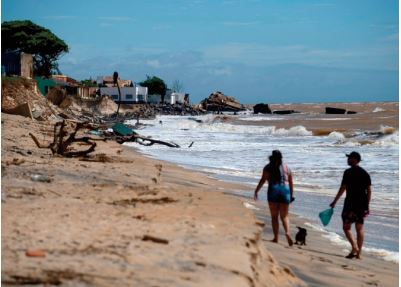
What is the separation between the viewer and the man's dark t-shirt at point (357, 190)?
8.62 metres

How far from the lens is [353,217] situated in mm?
8633

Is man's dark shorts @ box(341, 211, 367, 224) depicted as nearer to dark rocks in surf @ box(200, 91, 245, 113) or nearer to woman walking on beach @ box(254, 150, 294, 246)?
woman walking on beach @ box(254, 150, 294, 246)

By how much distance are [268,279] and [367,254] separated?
3.48 metres

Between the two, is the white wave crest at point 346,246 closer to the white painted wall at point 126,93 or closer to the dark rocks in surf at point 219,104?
the white painted wall at point 126,93

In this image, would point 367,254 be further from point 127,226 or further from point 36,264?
point 36,264

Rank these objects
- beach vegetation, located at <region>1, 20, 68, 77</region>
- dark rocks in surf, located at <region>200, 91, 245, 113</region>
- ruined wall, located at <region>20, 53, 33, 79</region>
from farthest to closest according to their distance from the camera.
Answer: dark rocks in surf, located at <region>200, 91, 245, 113</region> → beach vegetation, located at <region>1, 20, 68, 77</region> → ruined wall, located at <region>20, 53, 33, 79</region>

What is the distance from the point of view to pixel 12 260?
454 cm

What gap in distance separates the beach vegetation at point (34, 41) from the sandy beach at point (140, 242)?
6198 cm

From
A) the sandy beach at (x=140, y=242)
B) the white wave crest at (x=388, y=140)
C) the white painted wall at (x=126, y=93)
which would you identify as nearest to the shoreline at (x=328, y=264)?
the sandy beach at (x=140, y=242)

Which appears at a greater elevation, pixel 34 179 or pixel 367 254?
pixel 34 179

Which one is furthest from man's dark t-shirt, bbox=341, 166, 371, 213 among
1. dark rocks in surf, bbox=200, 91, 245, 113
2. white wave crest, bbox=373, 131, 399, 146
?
dark rocks in surf, bbox=200, 91, 245, 113

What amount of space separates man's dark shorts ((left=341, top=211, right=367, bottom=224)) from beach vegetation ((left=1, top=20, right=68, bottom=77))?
63.8m

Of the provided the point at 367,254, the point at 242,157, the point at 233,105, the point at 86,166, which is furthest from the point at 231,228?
the point at 233,105

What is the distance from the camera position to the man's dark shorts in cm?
859
